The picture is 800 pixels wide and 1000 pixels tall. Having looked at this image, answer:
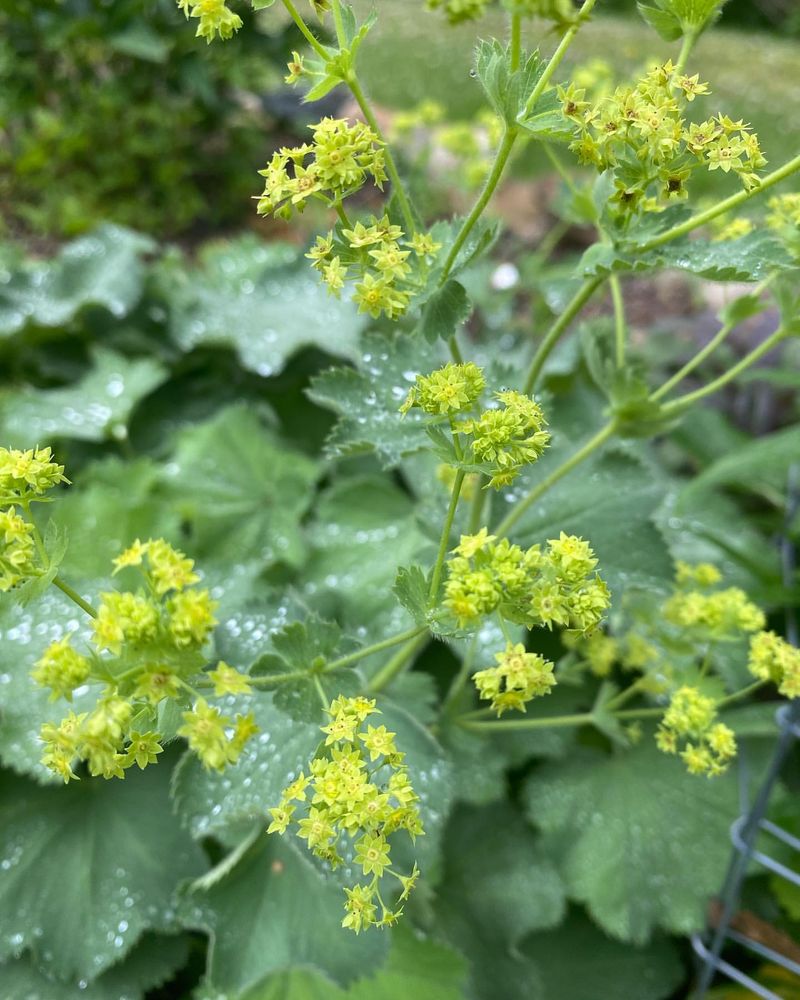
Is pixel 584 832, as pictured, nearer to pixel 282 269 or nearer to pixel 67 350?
pixel 282 269

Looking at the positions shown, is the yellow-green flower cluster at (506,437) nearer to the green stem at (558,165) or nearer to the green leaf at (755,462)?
the green stem at (558,165)

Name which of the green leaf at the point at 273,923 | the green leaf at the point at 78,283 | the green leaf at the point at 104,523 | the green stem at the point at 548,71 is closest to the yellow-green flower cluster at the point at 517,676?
the green stem at the point at 548,71

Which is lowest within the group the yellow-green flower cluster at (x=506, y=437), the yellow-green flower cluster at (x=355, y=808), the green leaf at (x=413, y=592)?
the yellow-green flower cluster at (x=355, y=808)

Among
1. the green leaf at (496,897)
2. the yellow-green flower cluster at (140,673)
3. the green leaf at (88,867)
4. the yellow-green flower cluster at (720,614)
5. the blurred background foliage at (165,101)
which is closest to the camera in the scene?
the yellow-green flower cluster at (140,673)

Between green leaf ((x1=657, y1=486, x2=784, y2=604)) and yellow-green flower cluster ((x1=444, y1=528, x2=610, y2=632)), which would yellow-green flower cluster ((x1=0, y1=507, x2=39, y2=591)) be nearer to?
yellow-green flower cluster ((x1=444, y1=528, x2=610, y2=632))

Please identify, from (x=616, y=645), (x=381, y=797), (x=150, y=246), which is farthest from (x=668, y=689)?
(x=150, y=246)

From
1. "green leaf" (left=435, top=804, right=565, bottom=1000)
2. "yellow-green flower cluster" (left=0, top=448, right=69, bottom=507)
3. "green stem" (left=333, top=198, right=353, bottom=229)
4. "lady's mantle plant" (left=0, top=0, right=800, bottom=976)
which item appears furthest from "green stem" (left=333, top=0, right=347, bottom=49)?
"green leaf" (left=435, top=804, right=565, bottom=1000)

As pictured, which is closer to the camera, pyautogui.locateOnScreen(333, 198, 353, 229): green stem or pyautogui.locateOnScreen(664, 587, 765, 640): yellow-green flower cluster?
pyautogui.locateOnScreen(333, 198, 353, 229): green stem

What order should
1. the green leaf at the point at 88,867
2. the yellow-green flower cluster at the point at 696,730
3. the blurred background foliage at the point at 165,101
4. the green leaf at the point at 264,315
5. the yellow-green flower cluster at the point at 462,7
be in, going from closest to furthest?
the yellow-green flower cluster at the point at 462,7 < the yellow-green flower cluster at the point at 696,730 < the green leaf at the point at 88,867 < the green leaf at the point at 264,315 < the blurred background foliage at the point at 165,101
